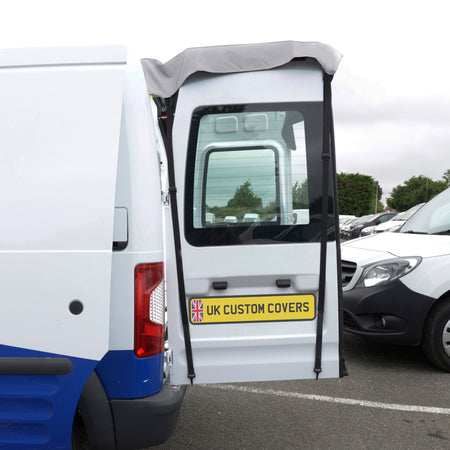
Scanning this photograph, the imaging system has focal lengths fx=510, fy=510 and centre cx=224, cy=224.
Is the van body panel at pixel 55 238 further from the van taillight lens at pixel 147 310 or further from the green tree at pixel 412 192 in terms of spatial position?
the green tree at pixel 412 192

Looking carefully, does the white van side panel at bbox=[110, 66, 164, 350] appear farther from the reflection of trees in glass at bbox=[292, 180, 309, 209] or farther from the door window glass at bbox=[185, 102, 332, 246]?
the reflection of trees in glass at bbox=[292, 180, 309, 209]

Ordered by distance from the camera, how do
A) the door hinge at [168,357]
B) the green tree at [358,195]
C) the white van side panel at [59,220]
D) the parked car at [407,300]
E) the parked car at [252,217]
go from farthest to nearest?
the green tree at [358,195], the parked car at [407,300], the parked car at [252,217], the door hinge at [168,357], the white van side panel at [59,220]

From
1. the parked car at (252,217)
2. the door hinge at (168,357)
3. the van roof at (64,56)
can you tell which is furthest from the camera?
the parked car at (252,217)

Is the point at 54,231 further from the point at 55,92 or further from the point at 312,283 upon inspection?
the point at 312,283

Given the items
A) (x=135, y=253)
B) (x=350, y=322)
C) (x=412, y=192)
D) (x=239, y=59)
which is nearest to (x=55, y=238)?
(x=135, y=253)

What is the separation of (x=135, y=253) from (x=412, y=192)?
115083mm

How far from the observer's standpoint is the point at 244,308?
2.69 m

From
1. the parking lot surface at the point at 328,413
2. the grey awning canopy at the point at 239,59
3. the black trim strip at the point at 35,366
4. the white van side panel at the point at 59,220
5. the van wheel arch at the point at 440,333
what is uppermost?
the grey awning canopy at the point at 239,59

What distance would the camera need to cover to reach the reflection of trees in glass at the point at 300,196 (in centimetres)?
277

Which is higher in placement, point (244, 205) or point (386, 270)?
point (244, 205)

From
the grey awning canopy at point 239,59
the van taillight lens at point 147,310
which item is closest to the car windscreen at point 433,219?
the grey awning canopy at point 239,59

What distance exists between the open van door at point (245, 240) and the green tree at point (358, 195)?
103 meters

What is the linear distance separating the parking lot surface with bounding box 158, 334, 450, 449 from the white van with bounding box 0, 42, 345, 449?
676 millimetres

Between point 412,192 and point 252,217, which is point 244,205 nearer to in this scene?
point 252,217
